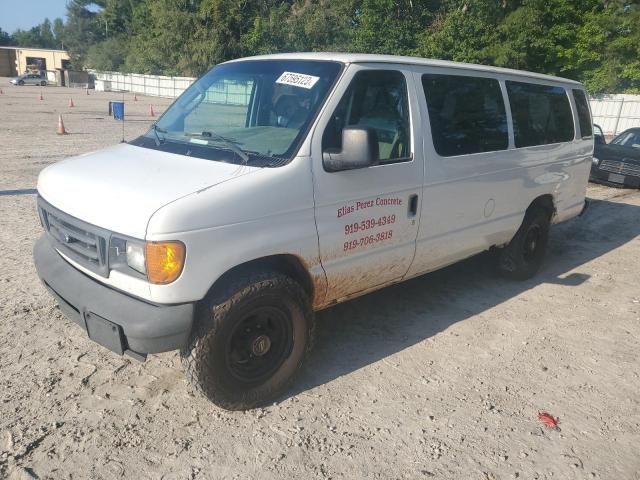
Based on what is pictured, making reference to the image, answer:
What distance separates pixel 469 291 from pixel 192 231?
3485mm

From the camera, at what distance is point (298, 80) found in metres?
3.46

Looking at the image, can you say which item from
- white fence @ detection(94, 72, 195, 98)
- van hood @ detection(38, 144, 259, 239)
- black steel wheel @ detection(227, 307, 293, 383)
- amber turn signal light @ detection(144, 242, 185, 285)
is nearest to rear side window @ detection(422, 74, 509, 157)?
van hood @ detection(38, 144, 259, 239)

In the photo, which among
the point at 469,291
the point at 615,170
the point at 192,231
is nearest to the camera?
the point at 192,231

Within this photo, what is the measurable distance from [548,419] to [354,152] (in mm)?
2077

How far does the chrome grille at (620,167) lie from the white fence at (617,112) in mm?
16256

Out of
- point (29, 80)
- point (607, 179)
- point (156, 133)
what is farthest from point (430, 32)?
point (29, 80)

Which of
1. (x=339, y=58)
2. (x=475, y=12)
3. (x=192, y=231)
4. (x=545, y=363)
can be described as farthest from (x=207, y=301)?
(x=475, y=12)

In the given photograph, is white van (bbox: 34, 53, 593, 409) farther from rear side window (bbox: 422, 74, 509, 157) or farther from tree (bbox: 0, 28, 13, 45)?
tree (bbox: 0, 28, 13, 45)

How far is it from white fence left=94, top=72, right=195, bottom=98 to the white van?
146 feet

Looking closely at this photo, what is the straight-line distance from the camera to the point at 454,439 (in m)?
3.04

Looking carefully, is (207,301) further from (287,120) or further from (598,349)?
(598,349)

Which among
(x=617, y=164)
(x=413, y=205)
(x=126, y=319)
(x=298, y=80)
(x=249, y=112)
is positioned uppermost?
(x=298, y=80)

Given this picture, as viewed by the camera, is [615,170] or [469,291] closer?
[469,291]

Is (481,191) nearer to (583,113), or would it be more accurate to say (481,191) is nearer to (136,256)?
(583,113)
